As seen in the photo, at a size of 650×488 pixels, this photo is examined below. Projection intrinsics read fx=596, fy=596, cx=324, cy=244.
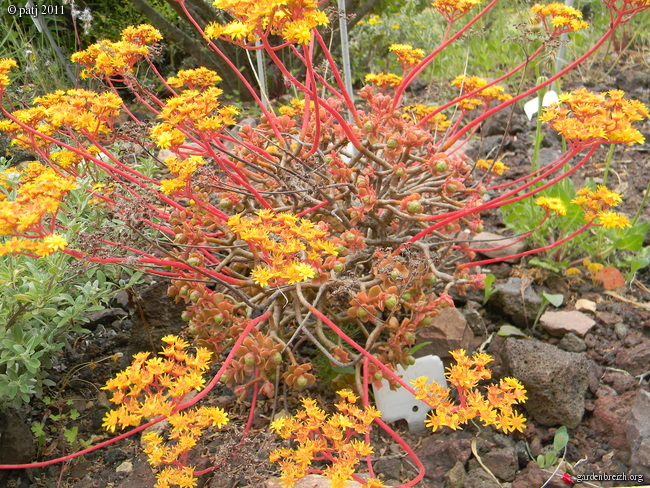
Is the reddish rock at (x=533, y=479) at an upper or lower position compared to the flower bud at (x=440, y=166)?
lower

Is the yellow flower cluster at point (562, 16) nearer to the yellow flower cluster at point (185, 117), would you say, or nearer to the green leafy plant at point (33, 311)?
the yellow flower cluster at point (185, 117)

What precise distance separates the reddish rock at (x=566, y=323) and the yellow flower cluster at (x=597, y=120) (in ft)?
2.86

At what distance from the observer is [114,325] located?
7.74 ft

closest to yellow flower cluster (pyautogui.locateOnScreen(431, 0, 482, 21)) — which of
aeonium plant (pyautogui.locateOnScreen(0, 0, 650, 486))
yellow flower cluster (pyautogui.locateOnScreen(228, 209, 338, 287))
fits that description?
aeonium plant (pyautogui.locateOnScreen(0, 0, 650, 486))

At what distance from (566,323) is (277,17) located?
1.58 metres

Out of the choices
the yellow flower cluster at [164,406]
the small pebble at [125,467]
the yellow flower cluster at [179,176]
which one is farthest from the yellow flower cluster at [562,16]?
the small pebble at [125,467]

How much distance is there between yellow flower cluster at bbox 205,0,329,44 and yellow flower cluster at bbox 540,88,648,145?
688 millimetres

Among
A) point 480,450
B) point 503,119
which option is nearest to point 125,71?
point 480,450

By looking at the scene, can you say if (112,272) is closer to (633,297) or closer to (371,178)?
(371,178)

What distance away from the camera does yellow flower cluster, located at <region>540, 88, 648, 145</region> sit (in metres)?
1.49

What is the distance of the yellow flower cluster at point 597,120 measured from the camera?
1493mm

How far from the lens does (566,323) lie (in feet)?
7.35

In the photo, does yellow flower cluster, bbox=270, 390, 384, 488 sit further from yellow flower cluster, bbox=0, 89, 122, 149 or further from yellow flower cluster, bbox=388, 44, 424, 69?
yellow flower cluster, bbox=388, 44, 424, 69

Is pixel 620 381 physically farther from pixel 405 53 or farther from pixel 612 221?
pixel 405 53
